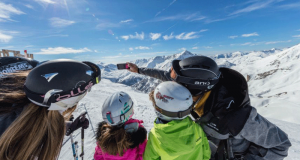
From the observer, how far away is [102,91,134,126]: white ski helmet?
8.61 ft

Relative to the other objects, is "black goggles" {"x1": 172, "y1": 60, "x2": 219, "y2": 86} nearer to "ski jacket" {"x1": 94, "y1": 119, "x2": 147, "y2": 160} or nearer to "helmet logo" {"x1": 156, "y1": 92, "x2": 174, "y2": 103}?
"helmet logo" {"x1": 156, "y1": 92, "x2": 174, "y2": 103}

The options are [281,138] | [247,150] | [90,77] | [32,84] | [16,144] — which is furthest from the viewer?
[247,150]

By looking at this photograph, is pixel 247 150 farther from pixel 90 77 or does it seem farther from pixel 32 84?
pixel 32 84

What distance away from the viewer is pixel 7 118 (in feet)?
4.89

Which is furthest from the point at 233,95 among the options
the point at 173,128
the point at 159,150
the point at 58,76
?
the point at 58,76

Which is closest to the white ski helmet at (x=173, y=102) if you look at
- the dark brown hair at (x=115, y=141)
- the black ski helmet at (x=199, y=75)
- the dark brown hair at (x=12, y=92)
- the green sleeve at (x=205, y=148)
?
the black ski helmet at (x=199, y=75)

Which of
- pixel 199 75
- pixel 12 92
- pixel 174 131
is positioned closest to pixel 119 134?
pixel 174 131

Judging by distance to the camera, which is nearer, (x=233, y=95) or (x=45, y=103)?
(x=45, y=103)

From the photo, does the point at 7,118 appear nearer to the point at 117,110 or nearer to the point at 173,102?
the point at 117,110

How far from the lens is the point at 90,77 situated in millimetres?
1910

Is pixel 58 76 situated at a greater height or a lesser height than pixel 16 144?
greater

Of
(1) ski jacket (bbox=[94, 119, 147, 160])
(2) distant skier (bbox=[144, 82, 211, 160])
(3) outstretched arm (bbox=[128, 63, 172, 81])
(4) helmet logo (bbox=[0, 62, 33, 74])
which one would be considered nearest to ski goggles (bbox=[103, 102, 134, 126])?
(1) ski jacket (bbox=[94, 119, 147, 160])

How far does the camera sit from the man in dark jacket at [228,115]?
2.02m

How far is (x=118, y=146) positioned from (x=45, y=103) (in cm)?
135
